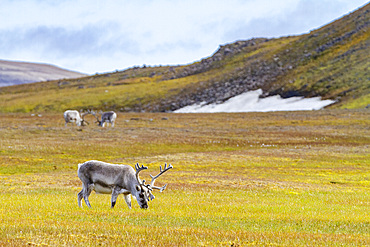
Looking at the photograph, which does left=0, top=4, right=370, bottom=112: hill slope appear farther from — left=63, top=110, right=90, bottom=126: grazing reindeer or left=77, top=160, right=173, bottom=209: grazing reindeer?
left=77, top=160, right=173, bottom=209: grazing reindeer

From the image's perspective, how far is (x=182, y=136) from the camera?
65250 millimetres

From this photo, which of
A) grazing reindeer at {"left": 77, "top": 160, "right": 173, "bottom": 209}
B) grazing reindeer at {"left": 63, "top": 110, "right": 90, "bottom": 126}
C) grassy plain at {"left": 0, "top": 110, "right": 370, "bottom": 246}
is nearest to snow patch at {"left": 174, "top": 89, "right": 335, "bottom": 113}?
grassy plain at {"left": 0, "top": 110, "right": 370, "bottom": 246}

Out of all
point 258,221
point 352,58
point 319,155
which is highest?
point 352,58

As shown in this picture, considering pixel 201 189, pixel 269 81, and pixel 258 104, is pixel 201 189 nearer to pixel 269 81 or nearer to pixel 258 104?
pixel 258 104

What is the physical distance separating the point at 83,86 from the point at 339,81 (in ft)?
354

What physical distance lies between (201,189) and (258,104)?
4291 inches

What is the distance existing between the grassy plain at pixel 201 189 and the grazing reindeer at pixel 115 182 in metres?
0.67

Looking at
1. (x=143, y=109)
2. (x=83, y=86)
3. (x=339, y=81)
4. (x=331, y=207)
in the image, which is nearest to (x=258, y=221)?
(x=331, y=207)

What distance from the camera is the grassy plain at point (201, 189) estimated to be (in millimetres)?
12672

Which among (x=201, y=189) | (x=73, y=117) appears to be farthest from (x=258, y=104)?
(x=201, y=189)

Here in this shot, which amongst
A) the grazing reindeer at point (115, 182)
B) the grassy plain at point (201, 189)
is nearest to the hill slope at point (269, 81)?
the grassy plain at point (201, 189)

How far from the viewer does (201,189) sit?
2680 centimetres

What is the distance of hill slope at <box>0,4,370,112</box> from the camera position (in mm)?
135875

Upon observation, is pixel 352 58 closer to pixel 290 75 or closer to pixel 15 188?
pixel 290 75
